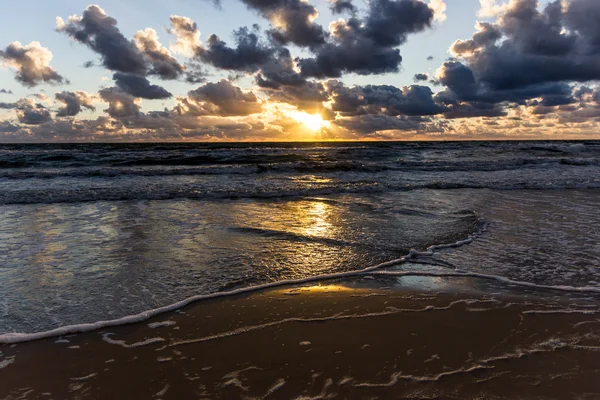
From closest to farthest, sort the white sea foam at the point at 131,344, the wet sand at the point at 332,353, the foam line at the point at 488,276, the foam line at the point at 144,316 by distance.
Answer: the wet sand at the point at 332,353 < the white sea foam at the point at 131,344 < the foam line at the point at 144,316 < the foam line at the point at 488,276

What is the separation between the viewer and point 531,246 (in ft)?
21.0

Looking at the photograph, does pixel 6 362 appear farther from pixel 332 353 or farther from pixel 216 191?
pixel 216 191

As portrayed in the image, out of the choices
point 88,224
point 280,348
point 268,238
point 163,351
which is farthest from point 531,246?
point 88,224

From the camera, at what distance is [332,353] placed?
10.4ft

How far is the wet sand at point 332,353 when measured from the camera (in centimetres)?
271

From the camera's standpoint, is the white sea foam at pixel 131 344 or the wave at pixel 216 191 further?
the wave at pixel 216 191

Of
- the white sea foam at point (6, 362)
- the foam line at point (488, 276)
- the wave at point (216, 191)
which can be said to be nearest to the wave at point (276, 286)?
the foam line at point (488, 276)

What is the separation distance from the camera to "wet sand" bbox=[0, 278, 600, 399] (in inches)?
107

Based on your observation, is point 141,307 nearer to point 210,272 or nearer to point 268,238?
point 210,272

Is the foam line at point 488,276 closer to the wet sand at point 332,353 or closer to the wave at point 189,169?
the wet sand at point 332,353

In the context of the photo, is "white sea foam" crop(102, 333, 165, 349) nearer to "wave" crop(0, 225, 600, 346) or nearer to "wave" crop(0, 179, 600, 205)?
"wave" crop(0, 225, 600, 346)

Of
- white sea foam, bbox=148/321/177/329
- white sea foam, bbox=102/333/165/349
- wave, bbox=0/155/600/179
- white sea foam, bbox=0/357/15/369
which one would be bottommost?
white sea foam, bbox=0/357/15/369

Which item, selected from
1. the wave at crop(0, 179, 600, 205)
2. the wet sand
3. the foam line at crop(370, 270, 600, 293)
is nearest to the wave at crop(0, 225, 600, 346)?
the foam line at crop(370, 270, 600, 293)

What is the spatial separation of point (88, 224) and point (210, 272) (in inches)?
179
